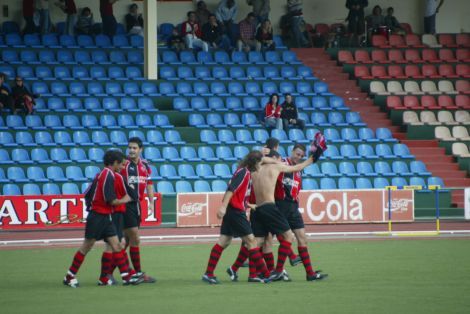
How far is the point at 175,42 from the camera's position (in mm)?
32406

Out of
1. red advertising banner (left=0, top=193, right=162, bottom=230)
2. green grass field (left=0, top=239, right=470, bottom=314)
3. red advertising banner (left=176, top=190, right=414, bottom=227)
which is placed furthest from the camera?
red advertising banner (left=176, top=190, right=414, bottom=227)

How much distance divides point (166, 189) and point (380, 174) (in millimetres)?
6544

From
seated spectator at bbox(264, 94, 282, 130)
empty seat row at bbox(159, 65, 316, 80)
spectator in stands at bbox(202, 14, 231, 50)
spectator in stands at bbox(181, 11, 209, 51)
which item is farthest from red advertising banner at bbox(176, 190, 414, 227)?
spectator in stands at bbox(202, 14, 231, 50)

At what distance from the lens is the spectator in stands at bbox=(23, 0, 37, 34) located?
31.2 meters

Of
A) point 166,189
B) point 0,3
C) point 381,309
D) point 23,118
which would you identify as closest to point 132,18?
point 0,3

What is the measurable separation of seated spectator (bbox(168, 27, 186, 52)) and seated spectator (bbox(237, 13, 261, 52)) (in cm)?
198

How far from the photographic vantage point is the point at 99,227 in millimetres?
13492

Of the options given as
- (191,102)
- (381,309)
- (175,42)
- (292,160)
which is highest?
(175,42)

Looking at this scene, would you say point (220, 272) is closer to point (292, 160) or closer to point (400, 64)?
point (292, 160)

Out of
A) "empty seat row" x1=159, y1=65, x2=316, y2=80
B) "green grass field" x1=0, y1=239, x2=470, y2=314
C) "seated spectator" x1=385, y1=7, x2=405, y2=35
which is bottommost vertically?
"green grass field" x1=0, y1=239, x2=470, y2=314

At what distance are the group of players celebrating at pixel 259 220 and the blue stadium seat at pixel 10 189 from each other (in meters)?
11.6

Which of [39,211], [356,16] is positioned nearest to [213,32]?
[356,16]

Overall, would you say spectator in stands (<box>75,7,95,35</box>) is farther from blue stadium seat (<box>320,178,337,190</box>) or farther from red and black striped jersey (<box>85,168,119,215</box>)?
red and black striped jersey (<box>85,168,119,215</box>)

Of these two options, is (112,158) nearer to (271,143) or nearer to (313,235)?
(271,143)
